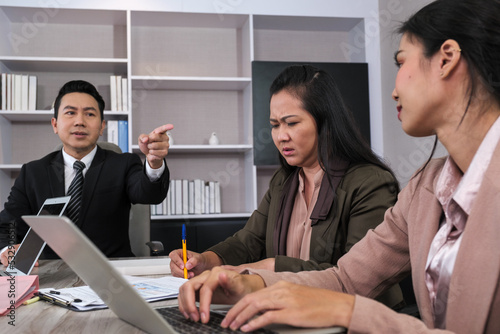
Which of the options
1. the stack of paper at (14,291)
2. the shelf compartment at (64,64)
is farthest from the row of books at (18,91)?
the stack of paper at (14,291)

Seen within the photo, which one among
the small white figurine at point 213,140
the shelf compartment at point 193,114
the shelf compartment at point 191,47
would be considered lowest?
the small white figurine at point 213,140

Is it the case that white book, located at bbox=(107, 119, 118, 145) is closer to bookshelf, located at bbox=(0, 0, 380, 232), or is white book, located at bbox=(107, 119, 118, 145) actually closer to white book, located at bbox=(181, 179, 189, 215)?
bookshelf, located at bbox=(0, 0, 380, 232)

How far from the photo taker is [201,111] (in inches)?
157

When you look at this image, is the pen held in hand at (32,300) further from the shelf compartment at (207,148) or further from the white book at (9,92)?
the white book at (9,92)

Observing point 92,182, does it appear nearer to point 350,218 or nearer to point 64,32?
point 350,218

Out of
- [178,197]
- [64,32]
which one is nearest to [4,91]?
[64,32]

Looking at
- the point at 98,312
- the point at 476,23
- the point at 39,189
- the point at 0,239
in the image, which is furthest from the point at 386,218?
the point at 39,189

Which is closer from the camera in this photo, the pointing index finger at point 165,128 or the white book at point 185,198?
the pointing index finger at point 165,128

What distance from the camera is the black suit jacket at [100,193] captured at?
2297 mm

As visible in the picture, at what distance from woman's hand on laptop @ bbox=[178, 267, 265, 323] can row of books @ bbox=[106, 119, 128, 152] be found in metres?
2.74

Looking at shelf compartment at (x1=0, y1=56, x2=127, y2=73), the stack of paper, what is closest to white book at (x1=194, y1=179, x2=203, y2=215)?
shelf compartment at (x1=0, y1=56, x2=127, y2=73)

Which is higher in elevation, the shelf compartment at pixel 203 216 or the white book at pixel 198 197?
the white book at pixel 198 197

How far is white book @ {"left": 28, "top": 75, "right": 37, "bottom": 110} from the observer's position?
3502 mm

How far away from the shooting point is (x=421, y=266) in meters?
0.92
